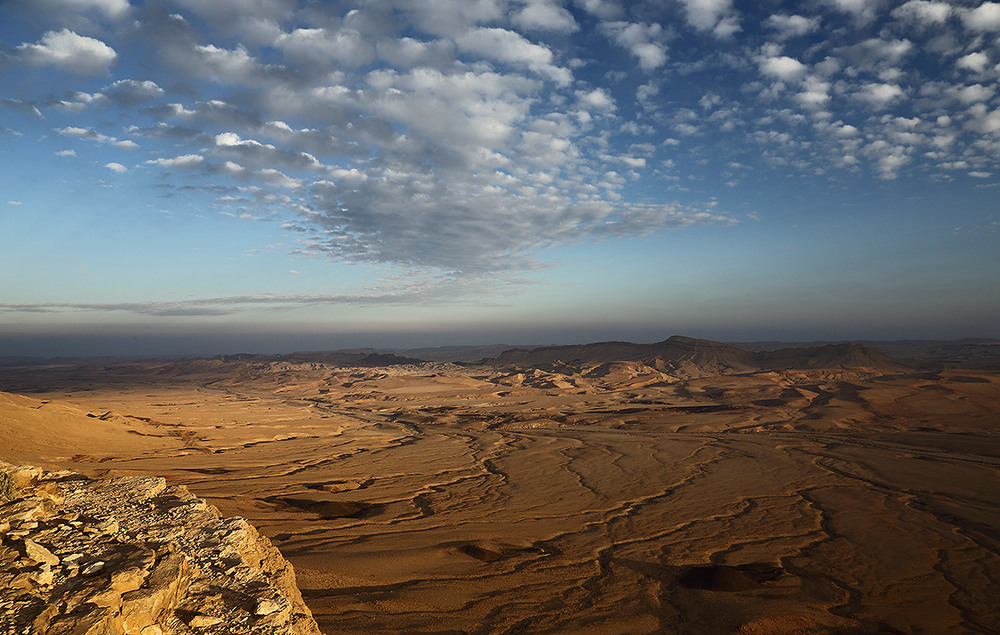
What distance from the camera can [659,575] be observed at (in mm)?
7453

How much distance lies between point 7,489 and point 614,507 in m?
10.6

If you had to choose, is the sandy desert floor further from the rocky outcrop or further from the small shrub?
the small shrub

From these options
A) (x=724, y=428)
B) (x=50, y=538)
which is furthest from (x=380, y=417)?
(x=50, y=538)

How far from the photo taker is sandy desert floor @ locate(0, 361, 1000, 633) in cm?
634

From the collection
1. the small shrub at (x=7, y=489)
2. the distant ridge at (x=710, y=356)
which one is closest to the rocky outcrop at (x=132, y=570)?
the small shrub at (x=7, y=489)

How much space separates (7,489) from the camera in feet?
15.7

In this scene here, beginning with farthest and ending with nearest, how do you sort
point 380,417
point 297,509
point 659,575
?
point 380,417 → point 297,509 → point 659,575

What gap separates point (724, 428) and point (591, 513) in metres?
16.4

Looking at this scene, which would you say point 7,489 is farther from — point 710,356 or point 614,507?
point 710,356

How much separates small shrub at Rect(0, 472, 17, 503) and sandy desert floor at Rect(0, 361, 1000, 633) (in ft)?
10.8

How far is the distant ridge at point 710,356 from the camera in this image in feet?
190

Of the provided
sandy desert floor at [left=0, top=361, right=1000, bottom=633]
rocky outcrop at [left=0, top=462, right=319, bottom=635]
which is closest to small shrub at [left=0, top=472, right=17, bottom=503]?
rocky outcrop at [left=0, top=462, right=319, bottom=635]

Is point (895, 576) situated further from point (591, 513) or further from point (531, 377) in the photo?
point (531, 377)

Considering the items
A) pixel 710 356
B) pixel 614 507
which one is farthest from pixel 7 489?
pixel 710 356
